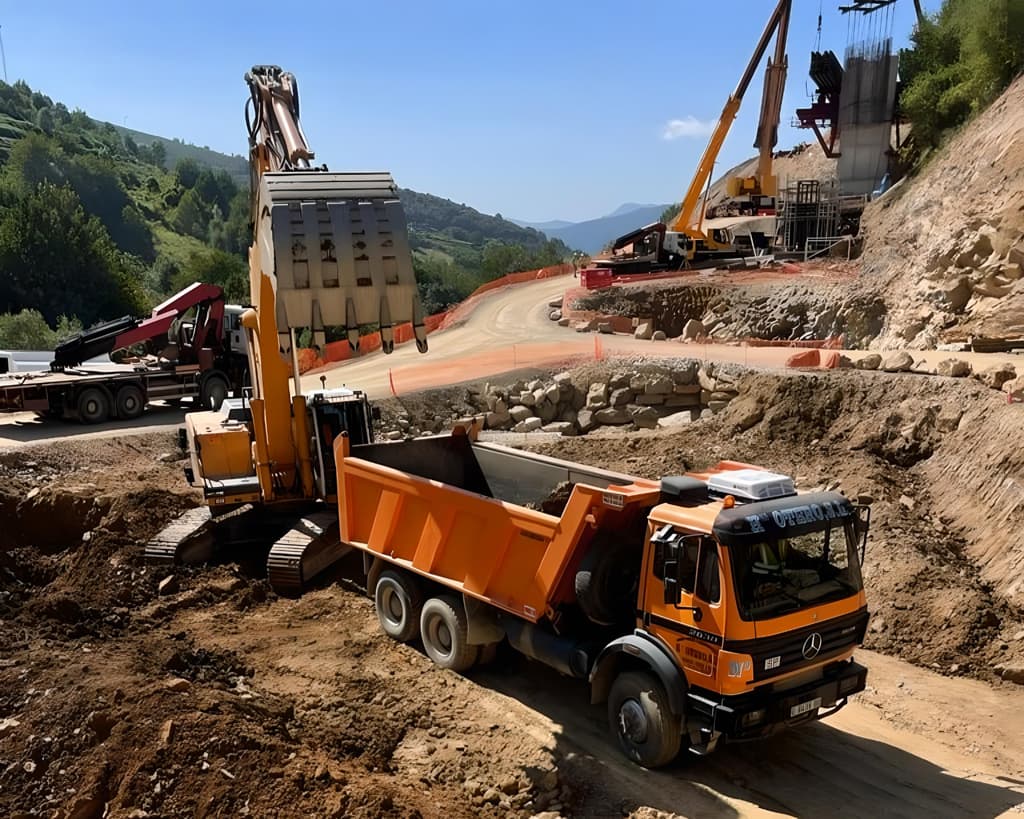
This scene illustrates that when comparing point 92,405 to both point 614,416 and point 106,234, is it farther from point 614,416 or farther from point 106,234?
point 106,234

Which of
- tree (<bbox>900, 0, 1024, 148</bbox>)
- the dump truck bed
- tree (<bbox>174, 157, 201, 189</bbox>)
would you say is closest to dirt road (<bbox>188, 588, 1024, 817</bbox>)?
the dump truck bed

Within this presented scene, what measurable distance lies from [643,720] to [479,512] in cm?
240

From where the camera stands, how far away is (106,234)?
222 ft

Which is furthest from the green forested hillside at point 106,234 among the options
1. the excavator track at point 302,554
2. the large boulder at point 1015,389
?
the large boulder at point 1015,389

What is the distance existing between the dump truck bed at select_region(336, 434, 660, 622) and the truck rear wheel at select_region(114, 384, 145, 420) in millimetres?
12616

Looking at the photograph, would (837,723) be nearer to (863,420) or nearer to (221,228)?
(863,420)

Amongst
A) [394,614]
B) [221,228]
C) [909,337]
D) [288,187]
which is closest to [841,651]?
[394,614]

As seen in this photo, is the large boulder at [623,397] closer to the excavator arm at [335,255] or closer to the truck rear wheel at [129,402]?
the truck rear wheel at [129,402]

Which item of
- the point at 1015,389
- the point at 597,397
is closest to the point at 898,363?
the point at 1015,389

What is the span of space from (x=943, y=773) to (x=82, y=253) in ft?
207

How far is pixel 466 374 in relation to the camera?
22953 mm

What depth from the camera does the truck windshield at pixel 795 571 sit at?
6387 millimetres

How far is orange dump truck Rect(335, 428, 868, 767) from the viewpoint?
21.0 ft

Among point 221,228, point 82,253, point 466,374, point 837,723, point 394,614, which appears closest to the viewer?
point 837,723
